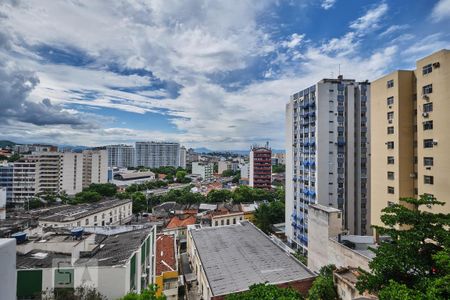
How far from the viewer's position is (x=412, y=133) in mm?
16641

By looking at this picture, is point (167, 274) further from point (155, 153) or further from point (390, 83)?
point (155, 153)

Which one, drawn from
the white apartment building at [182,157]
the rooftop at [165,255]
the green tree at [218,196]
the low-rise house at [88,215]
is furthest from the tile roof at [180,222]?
the white apartment building at [182,157]

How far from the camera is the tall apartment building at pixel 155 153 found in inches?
4786

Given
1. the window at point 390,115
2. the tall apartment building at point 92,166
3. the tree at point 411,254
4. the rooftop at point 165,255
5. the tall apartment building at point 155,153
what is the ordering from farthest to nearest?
1. the tall apartment building at point 155,153
2. the tall apartment building at point 92,166
3. the rooftop at point 165,255
4. the window at point 390,115
5. the tree at point 411,254

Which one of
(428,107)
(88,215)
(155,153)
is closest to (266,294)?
(428,107)

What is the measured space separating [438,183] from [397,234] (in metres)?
8.99

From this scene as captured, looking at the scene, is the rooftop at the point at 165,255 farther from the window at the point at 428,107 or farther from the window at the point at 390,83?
the window at the point at 390,83

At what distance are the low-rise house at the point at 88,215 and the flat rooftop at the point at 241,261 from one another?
14.2 meters

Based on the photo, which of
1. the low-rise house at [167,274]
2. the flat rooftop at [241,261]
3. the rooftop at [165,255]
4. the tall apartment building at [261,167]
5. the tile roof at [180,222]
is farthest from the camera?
the tall apartment building at [261,167]

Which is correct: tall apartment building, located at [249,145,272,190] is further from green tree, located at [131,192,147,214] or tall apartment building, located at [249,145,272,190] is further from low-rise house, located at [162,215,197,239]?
low-rise house, located at [162,215,197,239]

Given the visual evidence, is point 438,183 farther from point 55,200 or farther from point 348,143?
point 55,200

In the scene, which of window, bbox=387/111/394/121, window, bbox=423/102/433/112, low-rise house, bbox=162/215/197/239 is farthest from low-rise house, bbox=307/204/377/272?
low-rise house, bbox=162/215/197/239

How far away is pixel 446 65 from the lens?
13.5 metres

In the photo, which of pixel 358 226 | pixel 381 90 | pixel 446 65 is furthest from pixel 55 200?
pixel 446 65
